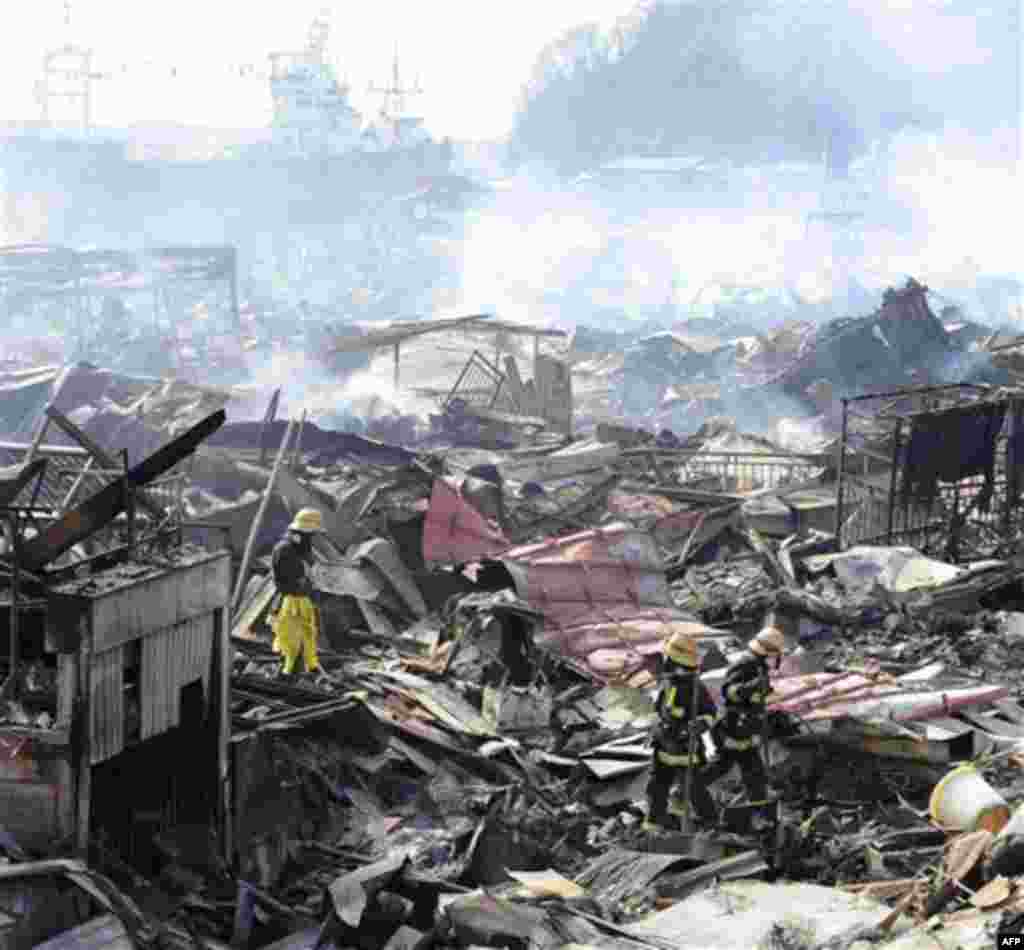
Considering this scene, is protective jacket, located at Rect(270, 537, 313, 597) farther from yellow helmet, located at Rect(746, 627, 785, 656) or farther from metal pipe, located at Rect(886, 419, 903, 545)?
metal pipe, located at Rect(886, 419, 903, 545)

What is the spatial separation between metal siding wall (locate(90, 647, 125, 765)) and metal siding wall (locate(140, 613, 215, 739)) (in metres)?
0.23

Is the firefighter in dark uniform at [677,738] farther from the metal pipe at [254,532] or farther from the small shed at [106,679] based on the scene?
the metal pipe at [254,532]

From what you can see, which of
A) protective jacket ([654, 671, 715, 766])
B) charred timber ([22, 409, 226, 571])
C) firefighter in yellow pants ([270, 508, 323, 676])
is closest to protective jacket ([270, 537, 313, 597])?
firefighter in yellow pants ([270, 508, 323, 676])

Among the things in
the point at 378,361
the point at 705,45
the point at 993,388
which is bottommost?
the point at 378,361

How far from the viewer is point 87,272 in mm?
40469

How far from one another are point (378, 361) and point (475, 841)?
99.5 ft

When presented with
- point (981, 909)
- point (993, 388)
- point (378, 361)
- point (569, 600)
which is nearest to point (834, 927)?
point (981, 909)

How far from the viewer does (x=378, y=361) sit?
4078 cm

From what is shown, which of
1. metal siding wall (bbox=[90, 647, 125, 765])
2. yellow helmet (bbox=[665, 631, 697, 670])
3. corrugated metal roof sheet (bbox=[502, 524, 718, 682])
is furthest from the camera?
corrugated metal roof sheet (bbox=[502, 524, 718, 682])

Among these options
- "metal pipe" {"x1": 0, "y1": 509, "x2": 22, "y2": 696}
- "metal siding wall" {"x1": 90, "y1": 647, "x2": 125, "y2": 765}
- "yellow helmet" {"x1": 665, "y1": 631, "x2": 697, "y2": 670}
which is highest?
"metal pipe" {"x1": 0, "y1": 509, "x2": 22, "y2": 696}

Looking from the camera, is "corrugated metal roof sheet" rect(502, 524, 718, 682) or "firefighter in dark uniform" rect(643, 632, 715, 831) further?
"corrugated metal roof sheet" rect(502, 524, 718, 682)

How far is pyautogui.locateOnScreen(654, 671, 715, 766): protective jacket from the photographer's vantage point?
37.7 ft

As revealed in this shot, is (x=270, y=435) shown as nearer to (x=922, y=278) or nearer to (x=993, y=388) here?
(x=993, y=388)

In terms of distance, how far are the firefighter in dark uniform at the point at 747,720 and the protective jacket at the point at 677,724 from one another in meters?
0.21
